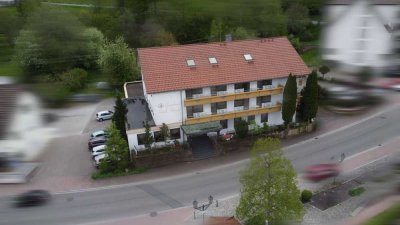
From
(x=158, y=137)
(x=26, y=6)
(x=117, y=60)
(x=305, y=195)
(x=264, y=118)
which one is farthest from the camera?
(x=264, y=118)

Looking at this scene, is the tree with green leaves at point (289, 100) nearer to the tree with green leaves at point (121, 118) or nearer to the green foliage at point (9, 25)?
the tree with green leaves at point (121, 118)

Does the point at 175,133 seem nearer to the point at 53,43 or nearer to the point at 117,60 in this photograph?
the point at 117,60

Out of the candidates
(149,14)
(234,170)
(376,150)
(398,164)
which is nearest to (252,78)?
(234,170)

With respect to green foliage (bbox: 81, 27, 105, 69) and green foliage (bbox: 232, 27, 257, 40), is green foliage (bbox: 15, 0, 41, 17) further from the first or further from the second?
green foliage (bbox: 232, 27, 257, 40)

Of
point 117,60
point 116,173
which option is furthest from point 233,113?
point 117,60

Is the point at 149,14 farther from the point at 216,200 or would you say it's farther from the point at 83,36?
the point at 216,200

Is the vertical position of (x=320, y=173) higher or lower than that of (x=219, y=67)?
lower

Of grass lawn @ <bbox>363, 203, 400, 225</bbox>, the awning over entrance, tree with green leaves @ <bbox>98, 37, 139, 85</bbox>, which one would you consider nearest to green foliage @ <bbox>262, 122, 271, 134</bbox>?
the awning over entrance
